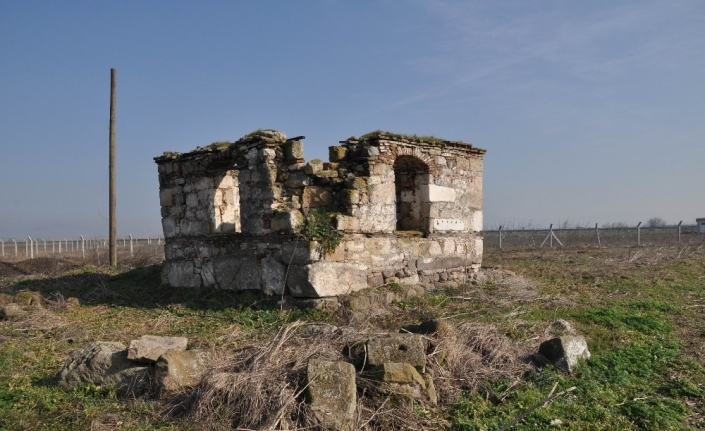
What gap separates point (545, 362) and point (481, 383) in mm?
1040

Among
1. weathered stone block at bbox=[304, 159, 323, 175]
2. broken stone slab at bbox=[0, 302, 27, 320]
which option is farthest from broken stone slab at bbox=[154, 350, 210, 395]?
broken stone slab at bbox=[0, 302, 27, 320]

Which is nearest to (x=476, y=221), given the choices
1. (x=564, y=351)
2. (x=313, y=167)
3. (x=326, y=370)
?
(x=313, y=167)

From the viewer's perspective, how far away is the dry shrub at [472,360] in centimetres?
584

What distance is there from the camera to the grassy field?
5273mm

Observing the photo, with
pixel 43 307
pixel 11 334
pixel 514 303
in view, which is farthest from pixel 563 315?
pixel 43 307

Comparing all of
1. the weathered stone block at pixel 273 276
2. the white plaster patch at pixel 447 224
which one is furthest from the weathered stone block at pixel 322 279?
the white plaster patch at pixel 447 224

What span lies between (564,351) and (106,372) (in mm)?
4938

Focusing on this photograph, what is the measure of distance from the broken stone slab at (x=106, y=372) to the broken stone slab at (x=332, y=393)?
187 cm

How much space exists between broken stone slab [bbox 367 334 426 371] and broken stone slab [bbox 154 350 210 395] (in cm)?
168

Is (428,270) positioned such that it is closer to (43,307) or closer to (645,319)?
(645,319)

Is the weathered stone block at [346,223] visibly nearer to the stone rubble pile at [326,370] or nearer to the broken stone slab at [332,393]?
the stone rubble pile at [326,370]

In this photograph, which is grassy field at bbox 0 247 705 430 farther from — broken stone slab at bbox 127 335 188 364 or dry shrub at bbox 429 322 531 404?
broken stone slab at bbox 127 335 188 364

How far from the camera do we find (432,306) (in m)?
9.77

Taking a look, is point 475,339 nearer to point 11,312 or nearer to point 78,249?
point 11,312
